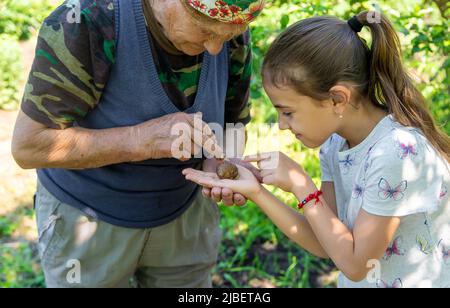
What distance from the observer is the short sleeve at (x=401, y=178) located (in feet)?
5.57

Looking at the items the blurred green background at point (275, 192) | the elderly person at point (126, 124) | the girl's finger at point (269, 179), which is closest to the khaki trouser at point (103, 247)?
the elderly person at point (126, 124)

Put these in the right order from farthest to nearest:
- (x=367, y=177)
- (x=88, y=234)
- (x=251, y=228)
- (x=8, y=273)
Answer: (x=251, y=228)
(x=8, y=273)
(x=88, y=234)
(x=367, y=177)

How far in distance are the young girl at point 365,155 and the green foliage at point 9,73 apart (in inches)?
140

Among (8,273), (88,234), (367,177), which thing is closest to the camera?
(367,177)

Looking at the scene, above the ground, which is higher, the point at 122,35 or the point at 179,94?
the point at 122,35

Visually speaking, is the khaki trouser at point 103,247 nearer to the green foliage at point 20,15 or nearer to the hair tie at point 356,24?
the hair tie at point 356,24

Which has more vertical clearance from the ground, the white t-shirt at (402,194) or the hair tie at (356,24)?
the hair tie at (356,24)

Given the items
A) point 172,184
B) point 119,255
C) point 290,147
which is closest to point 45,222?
point 119,255

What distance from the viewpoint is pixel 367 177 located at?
1749 millimetres

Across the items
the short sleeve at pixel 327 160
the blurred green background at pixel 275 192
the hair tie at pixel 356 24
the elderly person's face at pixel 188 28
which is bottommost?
the blurred green background at pixel 275 192

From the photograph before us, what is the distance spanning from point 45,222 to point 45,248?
10cm

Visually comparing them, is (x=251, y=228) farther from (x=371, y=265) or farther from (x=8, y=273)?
(x=371, y=265)

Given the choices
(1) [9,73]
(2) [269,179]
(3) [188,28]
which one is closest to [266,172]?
(2) [269,179]

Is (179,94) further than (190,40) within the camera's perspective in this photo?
Yes
